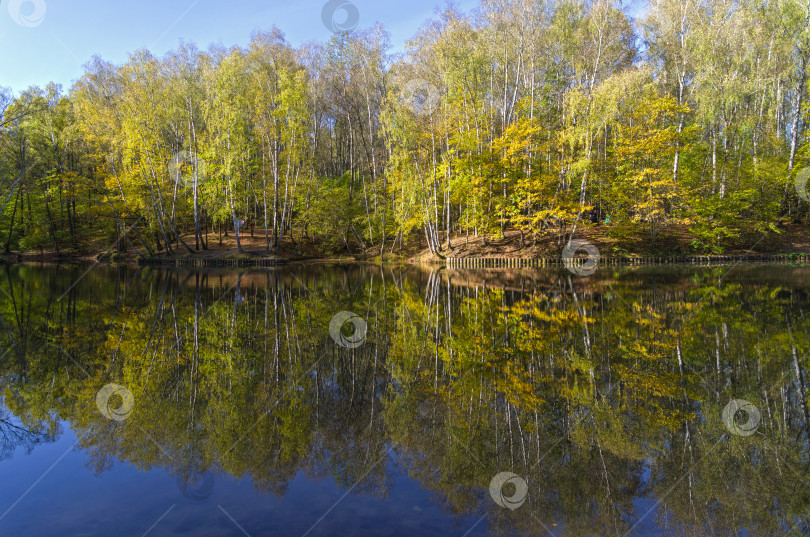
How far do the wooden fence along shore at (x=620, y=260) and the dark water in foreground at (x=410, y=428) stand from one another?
1663 cm

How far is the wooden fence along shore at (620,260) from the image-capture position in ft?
85.2

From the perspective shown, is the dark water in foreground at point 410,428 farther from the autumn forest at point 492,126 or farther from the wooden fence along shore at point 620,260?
the autumn forest at point 492,126

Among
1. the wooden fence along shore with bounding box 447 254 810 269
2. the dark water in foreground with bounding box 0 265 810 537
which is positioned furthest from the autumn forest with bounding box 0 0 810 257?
the dark water in foreground with bounding box 0 265 810 537

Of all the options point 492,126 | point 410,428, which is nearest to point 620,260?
point 492,126

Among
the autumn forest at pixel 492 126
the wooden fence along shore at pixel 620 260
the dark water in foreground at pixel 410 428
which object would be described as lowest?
the dark water in foreground at pixel 410 428

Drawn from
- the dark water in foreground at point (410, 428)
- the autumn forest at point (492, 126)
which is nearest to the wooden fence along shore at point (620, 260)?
the autumn forest at point (492, 126)

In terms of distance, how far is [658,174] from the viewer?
2664 centimetres

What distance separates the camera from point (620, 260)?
26.3 m

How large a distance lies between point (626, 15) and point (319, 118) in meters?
22.1

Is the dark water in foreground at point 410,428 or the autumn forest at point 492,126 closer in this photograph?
the dark water in foreground at point 410,428

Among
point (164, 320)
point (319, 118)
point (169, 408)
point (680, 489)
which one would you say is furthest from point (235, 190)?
point (680, 489)

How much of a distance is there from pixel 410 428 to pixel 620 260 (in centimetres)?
2473

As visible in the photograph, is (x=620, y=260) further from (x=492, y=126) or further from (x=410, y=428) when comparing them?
(x=410, y=428)

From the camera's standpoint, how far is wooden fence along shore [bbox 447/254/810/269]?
25969mm
